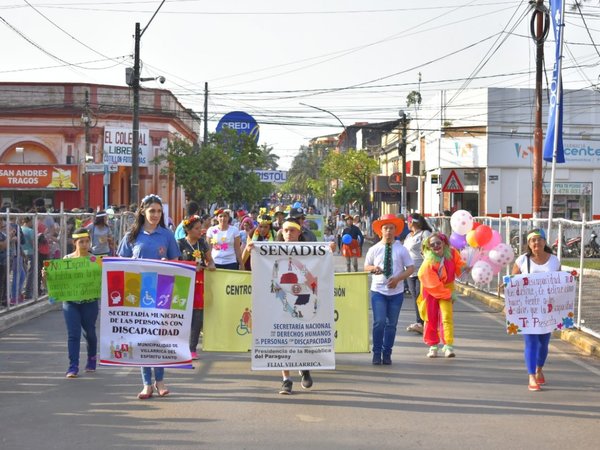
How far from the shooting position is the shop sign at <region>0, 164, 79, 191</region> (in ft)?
145

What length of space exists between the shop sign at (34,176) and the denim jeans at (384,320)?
3576cm

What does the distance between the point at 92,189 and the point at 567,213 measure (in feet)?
77.9

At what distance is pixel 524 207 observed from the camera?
47.5m

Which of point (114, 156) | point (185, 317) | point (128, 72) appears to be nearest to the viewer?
point (185, 317)

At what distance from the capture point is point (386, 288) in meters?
10.7

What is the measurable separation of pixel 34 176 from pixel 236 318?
37.0 meters

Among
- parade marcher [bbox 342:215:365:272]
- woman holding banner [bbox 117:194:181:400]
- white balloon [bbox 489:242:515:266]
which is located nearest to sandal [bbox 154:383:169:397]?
woman holding banner [bbox 117:194:181:400]

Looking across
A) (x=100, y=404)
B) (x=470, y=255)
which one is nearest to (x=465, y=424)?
(x=100, y=404)

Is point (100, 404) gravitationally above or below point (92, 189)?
below

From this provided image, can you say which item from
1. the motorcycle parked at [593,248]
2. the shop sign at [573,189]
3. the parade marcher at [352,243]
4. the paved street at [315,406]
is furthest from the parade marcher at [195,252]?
the shop sign at [573,189]

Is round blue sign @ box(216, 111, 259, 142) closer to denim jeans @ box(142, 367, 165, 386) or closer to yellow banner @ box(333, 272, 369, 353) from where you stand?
yellow banner @ box(333, 272, 369, 353)

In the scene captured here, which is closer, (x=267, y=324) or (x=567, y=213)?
(x=267, y=324)

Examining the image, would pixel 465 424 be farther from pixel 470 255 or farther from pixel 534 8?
pixel 534 8

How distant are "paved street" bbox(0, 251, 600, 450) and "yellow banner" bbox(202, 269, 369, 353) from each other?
39 cm
